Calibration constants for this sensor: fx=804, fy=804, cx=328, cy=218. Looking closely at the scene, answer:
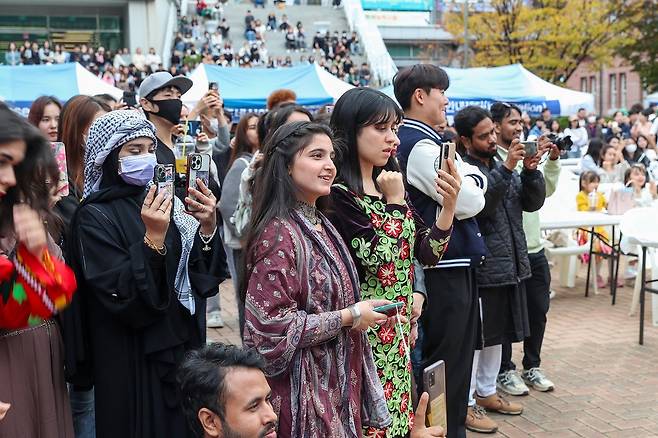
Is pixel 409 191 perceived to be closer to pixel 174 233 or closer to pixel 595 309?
pixel 174 233

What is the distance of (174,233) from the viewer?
3.33 metres

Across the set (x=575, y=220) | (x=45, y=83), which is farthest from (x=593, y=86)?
(x=575, y=220)

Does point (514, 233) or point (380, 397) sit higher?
point (514, 233)

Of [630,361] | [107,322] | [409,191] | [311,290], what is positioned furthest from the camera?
[630,361]

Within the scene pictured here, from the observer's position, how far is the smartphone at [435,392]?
2.75m

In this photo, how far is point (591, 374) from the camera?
6.31 meters

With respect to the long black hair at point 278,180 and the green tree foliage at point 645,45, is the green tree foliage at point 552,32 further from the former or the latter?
the long black hair at point 278,180

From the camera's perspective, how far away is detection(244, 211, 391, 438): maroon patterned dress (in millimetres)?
2852

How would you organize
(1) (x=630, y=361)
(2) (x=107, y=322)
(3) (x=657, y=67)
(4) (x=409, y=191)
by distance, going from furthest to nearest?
1. (3) (x=657, y=67)
2. (1) (x=630, y=361)
3. (4) (x=409, y=191)
4. (2) (x=107, y=322)

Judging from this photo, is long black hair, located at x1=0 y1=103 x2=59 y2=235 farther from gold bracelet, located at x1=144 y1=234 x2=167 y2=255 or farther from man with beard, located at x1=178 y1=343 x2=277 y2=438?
man with beard, located at x1=178 y1=343 x2=277 y2=438

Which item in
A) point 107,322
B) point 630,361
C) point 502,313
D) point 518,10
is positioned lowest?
point 630,361

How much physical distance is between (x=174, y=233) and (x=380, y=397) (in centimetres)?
107

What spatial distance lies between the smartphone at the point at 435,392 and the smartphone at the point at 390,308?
13.1 inches

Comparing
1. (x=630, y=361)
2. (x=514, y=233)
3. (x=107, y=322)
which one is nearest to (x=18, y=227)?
(x=107, y=322)
